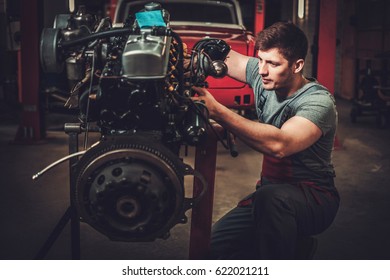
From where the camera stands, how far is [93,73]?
187cm

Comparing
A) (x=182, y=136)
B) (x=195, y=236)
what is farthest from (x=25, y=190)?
(x=182, y=136)

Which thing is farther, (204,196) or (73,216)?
(73,216)

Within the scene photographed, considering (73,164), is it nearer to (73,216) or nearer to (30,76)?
(73,216)

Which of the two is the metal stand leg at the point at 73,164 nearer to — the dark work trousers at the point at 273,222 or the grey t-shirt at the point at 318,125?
the dark work trousers at the point at 273,222

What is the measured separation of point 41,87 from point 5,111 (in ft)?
6.81

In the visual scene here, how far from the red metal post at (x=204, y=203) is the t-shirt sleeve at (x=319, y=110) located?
361mm

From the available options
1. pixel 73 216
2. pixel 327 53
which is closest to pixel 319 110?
pixel 73 216

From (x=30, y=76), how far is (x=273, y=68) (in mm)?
3997

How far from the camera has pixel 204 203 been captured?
2.05 m

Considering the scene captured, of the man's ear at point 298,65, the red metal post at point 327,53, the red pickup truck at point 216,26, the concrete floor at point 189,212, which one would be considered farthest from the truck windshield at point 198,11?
the man's ear at point 298,65

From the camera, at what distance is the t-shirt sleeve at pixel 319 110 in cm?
203

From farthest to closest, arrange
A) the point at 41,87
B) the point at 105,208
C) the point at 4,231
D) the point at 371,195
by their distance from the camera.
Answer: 1. the point at 41,87
2. the point at 371,195
3. the point at 4,231
4. the point at 105,208

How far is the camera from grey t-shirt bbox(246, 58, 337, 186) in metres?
2.07
